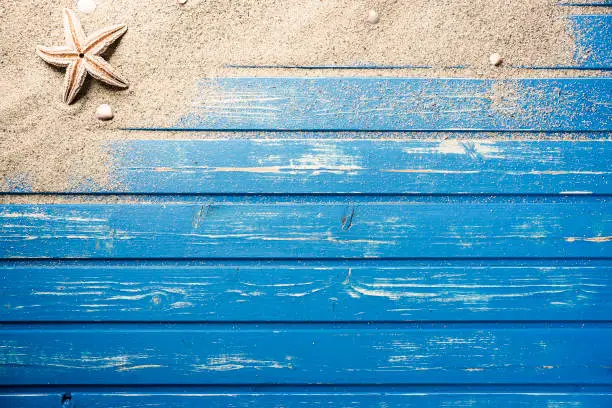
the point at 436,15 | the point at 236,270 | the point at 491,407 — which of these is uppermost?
the point at 436,15

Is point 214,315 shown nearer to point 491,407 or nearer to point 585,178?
point 491,407

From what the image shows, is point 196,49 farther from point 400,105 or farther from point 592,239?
point 592,239

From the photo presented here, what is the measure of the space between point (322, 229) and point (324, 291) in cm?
17

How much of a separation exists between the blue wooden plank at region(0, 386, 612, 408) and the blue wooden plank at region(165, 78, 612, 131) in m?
0.71

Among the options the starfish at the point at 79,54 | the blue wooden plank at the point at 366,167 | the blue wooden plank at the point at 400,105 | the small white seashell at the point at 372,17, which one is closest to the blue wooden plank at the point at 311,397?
the blue wooden plank at the point at 366,167

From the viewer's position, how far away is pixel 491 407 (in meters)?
1.20

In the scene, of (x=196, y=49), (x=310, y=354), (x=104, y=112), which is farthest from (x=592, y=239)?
(x=104, y=112)

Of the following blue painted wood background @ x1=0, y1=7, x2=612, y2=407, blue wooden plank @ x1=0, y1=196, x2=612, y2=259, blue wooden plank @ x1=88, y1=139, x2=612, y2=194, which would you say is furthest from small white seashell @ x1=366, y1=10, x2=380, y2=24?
blue wooden plank @ x1=0, y1=196, x2=612, y2=259

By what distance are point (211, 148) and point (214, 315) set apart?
45 centimetres

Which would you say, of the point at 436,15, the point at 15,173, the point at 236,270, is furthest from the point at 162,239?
the point at 436,15

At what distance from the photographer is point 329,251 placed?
3.85 ft

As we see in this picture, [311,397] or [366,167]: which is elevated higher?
[366,167]

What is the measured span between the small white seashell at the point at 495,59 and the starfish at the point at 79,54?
38.3 inches

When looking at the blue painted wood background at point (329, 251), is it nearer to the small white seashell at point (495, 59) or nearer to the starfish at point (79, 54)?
the small white seashell at point (495, 59)
